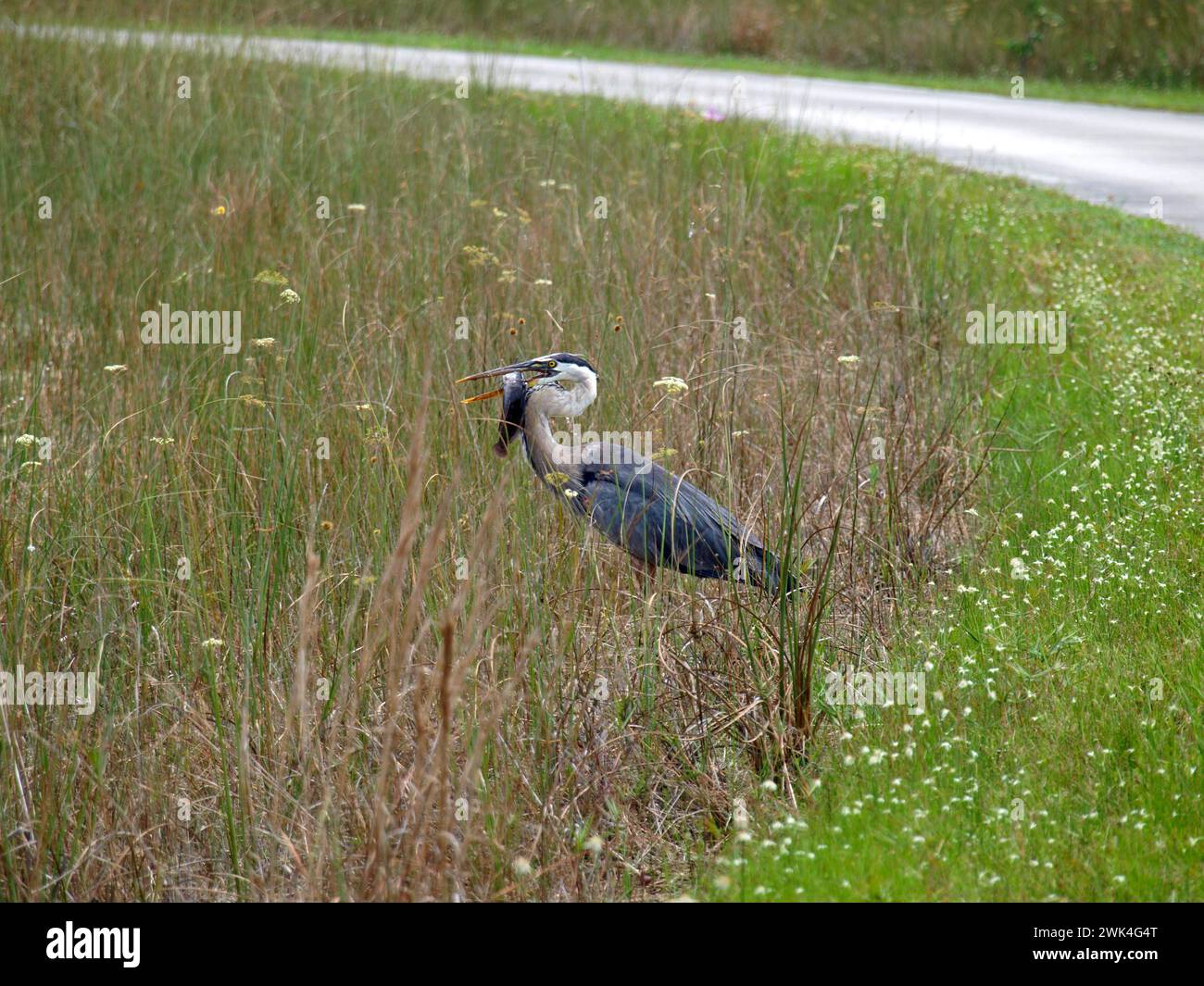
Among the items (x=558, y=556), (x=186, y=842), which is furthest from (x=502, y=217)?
(x=186, y=842)

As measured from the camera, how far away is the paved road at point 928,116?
9516mm

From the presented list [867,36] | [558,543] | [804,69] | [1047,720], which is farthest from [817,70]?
[1047,720]

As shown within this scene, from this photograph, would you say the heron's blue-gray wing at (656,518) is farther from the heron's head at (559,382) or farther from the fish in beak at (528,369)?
the fish in beak at (528,369)

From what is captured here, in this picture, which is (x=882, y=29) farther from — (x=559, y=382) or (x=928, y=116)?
(x=559, y=382)

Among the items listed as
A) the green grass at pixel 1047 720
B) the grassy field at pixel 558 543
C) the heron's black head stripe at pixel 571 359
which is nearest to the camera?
the green grass at pixel 1047 720

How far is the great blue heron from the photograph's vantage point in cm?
461

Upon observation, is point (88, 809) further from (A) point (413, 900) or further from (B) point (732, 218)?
(B) point (732, 218)

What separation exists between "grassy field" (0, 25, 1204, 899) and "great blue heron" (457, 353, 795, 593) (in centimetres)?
14

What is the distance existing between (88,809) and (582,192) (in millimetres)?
5120

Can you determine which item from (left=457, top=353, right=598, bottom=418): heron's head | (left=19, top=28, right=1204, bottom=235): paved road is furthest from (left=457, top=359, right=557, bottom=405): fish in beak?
(left=19, top=28, right=1204, bottom=235): paved road

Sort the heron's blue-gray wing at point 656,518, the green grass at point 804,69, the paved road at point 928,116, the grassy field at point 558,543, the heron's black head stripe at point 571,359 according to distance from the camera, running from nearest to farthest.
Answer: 1. the grassy field at point 558,543
2. the heron's blue-gray wing at point 656,518
3. the heron's black head stripe at point 571,359
4. the paved road at point 928,116
5. the green grass at point 804,69

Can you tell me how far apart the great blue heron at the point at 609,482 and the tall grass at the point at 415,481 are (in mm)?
144

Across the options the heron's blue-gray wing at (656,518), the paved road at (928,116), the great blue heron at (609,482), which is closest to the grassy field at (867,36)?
the paved road at (928,116)

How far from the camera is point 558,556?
437cm
